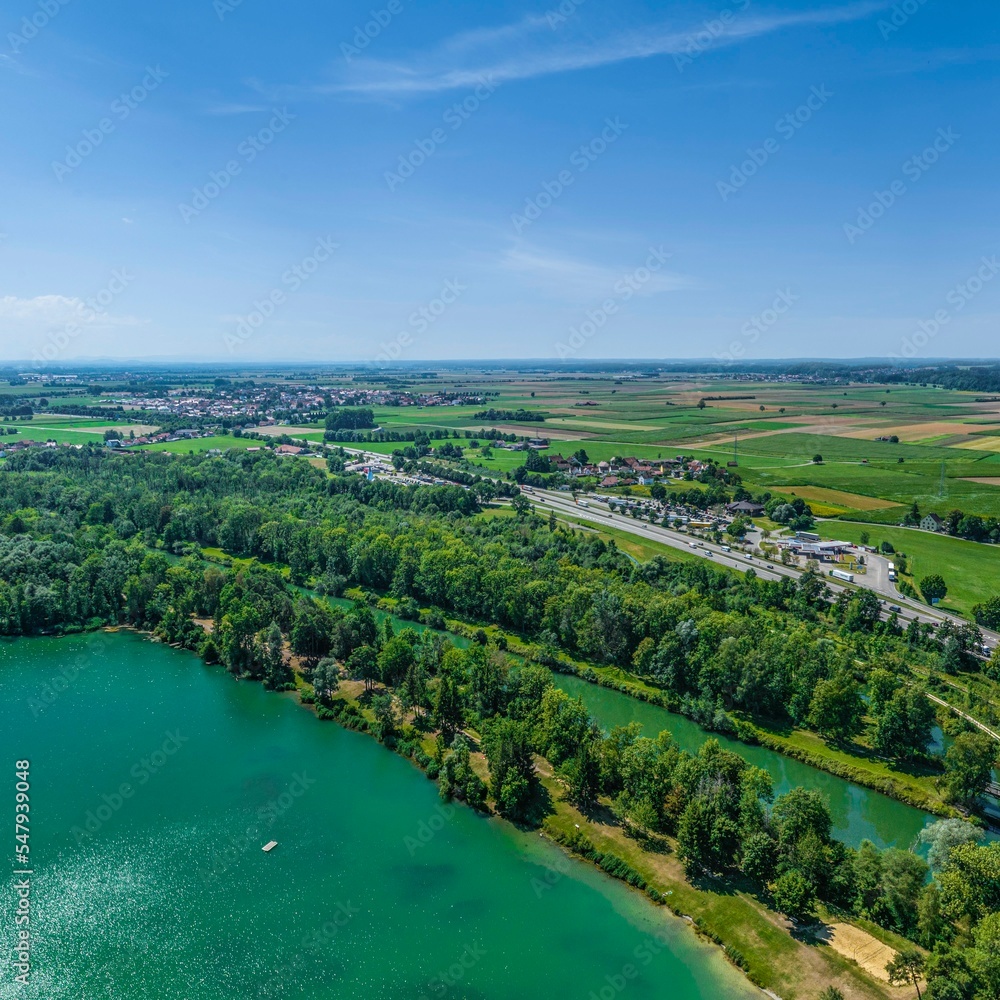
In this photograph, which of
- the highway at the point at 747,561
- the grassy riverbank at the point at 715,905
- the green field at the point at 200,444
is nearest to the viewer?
the grassy riverbank at the point at 715,905

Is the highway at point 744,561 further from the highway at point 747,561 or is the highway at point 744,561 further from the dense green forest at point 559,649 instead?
the dense green forest at point 559,649

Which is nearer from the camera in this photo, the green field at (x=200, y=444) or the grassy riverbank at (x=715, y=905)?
the grassy riverbank at (x=715, y=905)

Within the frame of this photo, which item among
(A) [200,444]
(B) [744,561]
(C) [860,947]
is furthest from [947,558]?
(A) [200,444]

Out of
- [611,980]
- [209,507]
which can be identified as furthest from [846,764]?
[209,507]

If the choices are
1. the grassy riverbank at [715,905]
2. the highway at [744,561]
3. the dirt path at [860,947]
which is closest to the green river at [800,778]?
the dirt path at [860,947]

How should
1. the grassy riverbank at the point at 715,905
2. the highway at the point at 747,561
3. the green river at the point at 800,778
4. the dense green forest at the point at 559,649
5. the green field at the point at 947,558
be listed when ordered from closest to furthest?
the grassy riverbank at the point at 715,905 < the dense green forest at the point at 559,649 < the green river at the point at 800,778 < the highway at the point at 747,561 < the green field at the point at 947,558

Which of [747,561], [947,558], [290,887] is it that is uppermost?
[947,558]

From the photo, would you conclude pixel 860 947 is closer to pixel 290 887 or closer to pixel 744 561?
pixel 290 887
